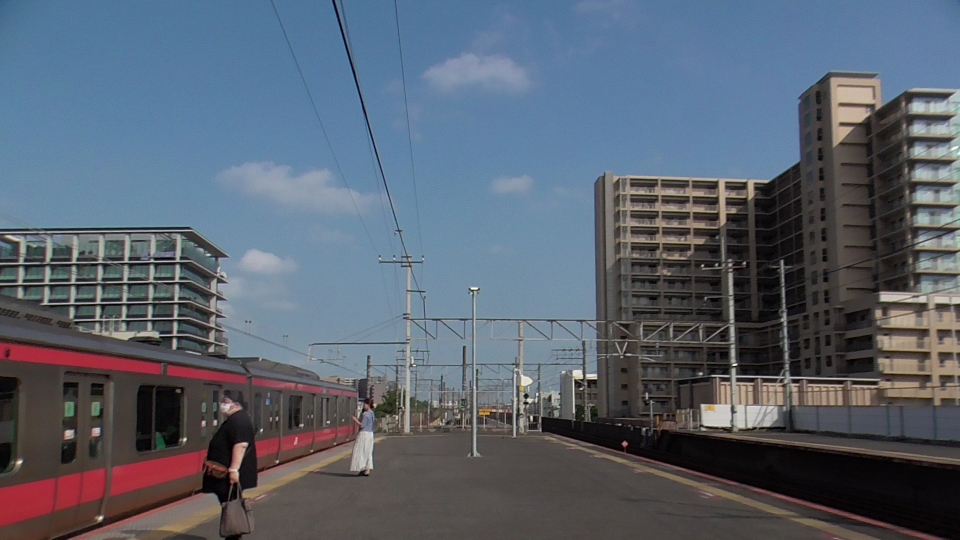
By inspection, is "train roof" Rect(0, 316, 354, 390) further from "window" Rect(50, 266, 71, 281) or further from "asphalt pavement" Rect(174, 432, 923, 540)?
"window" Rect(50, 266, 71, 281)

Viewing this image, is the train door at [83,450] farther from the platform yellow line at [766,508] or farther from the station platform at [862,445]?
the station platform at [862,445]

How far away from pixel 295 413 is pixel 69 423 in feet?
48.9

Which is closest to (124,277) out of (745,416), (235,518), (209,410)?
(745,416)

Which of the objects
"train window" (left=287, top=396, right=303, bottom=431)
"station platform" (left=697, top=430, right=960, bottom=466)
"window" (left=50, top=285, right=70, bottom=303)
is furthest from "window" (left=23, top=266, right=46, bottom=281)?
"station platform" (left=697, top=430, right=960, bottom=466)

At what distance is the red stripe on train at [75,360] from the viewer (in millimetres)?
8289

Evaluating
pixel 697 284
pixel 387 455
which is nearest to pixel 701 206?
pixel 697 284

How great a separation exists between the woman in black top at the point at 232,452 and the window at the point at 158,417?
3.93 m

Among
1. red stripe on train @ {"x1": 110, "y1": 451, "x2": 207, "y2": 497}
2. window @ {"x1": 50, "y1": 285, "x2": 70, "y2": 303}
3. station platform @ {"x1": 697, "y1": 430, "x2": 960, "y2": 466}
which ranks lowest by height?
station platform @ {"x1": 697, "y1": 430, "x2": 960, "y2": 466}

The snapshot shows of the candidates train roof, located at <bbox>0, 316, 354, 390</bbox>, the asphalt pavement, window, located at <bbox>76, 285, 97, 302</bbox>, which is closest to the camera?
train roof, located at <bbox>0, 316, 354, 390</bbox>

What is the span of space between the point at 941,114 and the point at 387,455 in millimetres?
66676

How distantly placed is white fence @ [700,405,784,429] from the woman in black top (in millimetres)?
39255

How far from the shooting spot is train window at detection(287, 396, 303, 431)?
75.6 feet

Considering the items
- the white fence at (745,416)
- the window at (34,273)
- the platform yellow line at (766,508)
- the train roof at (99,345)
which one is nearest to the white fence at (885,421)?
the white fence at (745,416)

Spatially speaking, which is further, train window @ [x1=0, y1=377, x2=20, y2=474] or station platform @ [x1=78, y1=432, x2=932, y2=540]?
station platform @ [x1=78, y1=432, x2=932, y2=540]
